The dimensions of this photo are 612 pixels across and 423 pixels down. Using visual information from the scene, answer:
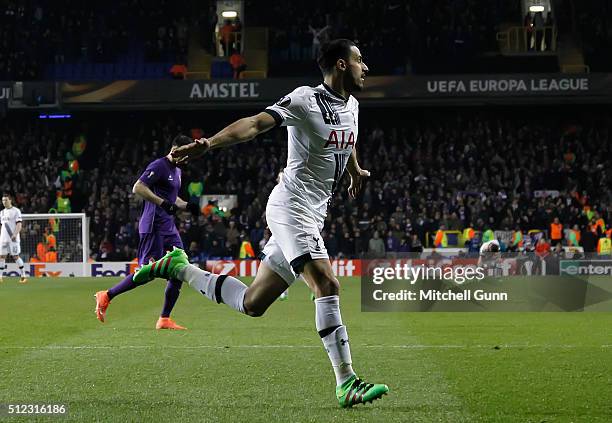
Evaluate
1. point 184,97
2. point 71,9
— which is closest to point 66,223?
point 184,97

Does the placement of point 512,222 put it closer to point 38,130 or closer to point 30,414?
point 38,130

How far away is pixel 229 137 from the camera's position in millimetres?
5688

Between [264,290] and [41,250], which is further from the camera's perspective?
[41,250]

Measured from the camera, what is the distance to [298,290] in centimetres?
2242

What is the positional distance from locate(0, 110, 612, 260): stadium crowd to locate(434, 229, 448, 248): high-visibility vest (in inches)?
3.0

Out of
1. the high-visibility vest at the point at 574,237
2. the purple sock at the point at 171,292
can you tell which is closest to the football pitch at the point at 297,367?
the purple sock at the point at 171,292

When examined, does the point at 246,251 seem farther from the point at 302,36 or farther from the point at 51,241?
the point at 302,36

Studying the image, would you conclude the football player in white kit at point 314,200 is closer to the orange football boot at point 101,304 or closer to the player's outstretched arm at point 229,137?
the player's outstretched arm at point 229,137

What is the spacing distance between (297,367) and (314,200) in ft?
6.75

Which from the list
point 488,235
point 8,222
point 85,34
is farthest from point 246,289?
point 85,34

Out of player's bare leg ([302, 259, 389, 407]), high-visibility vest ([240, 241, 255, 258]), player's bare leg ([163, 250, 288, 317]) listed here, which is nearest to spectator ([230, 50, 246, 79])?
high-visibility vest ([240, 241, 255, 258])

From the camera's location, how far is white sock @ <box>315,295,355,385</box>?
20.3 ft

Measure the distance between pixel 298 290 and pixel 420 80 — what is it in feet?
45.2

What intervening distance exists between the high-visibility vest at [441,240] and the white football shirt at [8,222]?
1190cm
